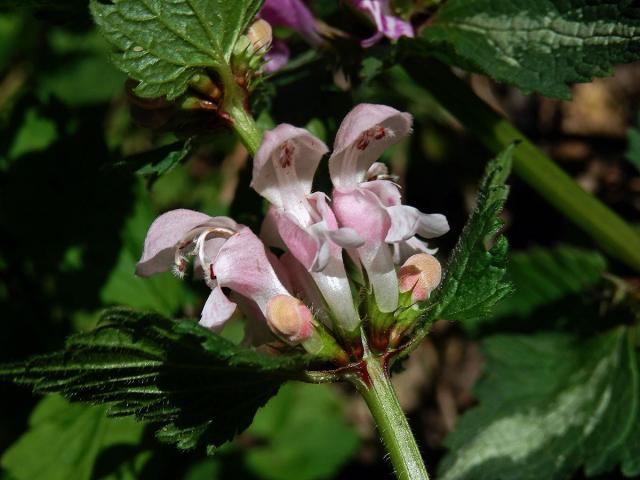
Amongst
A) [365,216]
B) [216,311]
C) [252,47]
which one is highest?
[252,47]

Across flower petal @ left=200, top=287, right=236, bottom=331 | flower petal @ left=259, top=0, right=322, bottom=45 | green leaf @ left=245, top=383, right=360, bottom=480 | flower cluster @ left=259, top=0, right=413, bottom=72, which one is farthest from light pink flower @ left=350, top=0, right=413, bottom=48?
green leaf @ left=245, top=383, right=360, bottom=480

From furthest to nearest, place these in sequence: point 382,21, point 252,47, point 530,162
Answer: point 530,162
point 382,21
point 252,47

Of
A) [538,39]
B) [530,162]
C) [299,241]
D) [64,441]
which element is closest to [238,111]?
[299,241]

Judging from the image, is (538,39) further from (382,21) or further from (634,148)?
(634,148)

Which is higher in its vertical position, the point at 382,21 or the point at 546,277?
the point at 382,21

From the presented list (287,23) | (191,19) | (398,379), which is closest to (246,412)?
(191,19)

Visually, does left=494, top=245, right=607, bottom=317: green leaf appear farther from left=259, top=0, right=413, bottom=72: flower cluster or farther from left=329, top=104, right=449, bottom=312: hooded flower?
left=329, top=104, right=449, bottom=312: hooded flower

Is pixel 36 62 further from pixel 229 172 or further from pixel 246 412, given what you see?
pixel 246 412
